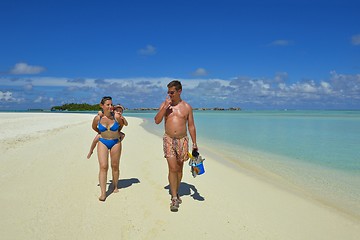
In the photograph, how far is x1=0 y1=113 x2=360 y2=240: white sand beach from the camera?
4.16m

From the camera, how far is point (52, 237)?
12.9ft

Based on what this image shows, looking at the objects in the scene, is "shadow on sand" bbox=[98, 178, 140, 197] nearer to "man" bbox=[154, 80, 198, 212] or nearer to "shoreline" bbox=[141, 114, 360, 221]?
"man" bbox=[154, 80, 198, 212]

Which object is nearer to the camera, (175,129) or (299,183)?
(175,129)

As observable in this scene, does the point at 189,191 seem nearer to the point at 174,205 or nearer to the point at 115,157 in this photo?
the point at 174,205

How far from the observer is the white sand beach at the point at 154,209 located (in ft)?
13.6

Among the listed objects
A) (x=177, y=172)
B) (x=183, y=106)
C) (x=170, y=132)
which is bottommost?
(x=177, y=172)

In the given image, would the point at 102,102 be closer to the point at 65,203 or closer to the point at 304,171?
the point at 65,203

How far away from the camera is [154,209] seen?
200 inches

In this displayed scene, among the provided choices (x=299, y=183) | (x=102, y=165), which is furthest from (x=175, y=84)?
(x=299, y=183)

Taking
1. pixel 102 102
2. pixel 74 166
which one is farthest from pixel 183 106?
pixel 74 166

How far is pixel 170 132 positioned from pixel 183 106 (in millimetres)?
536

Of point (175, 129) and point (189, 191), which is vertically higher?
point (175, 129)

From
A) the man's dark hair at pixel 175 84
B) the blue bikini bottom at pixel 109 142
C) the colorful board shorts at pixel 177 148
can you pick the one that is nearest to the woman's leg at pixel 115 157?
the blue bikini bottom at pixel 109 142

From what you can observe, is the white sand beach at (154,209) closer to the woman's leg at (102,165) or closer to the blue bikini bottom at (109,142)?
the woman's leg at (102,165)
